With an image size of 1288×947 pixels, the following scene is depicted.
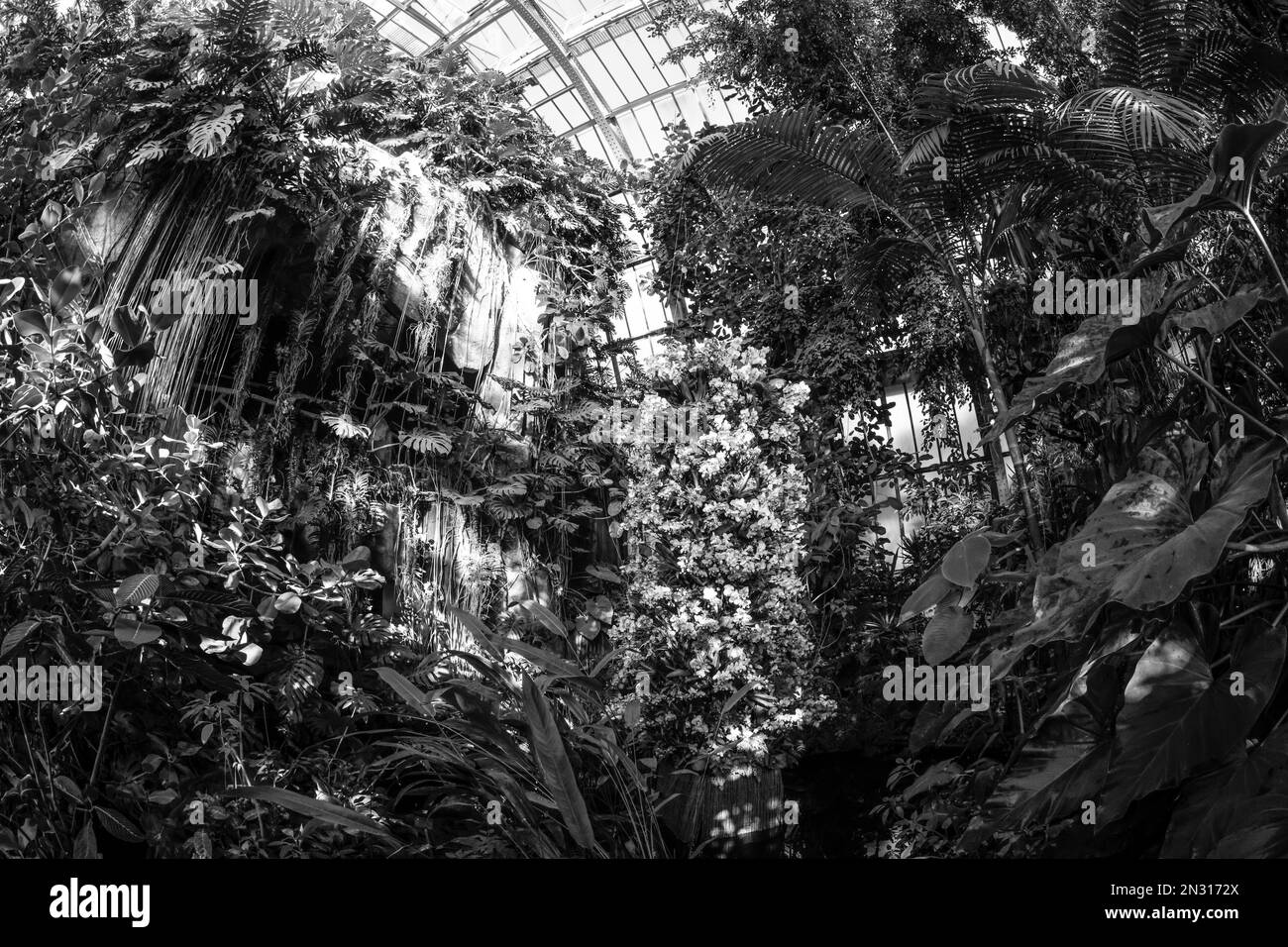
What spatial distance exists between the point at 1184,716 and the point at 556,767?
174 centimetres

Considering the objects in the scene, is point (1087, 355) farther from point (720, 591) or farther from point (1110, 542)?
point (720, 591)

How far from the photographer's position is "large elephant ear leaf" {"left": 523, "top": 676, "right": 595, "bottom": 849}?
3.03 meters

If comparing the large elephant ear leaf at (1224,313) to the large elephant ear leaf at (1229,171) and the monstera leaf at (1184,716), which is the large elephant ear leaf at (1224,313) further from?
the monstera leaf at (1184,716)

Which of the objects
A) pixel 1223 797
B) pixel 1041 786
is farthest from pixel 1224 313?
pixel 1041 786

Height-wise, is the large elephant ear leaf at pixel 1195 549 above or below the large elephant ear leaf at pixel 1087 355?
below

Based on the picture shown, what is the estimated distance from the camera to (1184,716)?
2.30 meters

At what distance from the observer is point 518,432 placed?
19.3 feet

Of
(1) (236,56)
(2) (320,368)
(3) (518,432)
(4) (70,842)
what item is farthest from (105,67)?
(4) (70,842)

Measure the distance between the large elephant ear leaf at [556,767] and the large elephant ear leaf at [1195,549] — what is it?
5.45ft

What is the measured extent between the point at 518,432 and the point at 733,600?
2299mm

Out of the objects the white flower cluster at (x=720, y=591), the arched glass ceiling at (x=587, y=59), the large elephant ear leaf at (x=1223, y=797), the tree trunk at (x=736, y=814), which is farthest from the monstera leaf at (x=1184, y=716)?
the arched glass ceiling at (x=587, y=59)

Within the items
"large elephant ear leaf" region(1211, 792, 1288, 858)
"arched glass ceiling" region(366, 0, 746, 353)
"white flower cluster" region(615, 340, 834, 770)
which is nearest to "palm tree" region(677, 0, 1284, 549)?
"white flower cluster" region(615, 340, 834, 770)

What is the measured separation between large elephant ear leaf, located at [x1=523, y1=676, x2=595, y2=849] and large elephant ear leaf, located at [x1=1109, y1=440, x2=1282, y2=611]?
1662 mm

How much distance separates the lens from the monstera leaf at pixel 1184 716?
2254 mm
